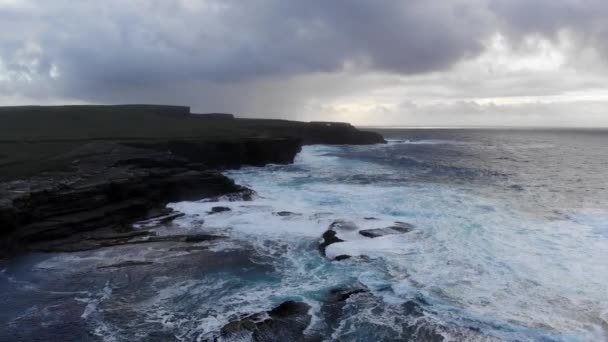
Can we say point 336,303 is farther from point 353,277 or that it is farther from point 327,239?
point 327,239

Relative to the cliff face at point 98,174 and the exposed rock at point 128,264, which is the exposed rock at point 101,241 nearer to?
the cliff face at point 98,174

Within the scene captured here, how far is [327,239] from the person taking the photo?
2322cm

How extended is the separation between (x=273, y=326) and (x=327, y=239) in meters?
9.73

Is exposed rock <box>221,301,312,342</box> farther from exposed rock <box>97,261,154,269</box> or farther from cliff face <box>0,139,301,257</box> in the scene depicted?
cliff face <box>0,139,301,257</box>

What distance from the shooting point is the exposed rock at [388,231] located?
24.0 metres

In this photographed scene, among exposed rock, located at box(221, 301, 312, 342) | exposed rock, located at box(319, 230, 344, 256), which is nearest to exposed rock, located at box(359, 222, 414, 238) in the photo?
exposed rock, located at box(319, 230, 344, 256)

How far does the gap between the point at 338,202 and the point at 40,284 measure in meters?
21.0

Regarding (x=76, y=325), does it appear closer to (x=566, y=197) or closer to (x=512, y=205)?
(x=512, y=205)

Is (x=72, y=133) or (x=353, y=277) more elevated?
(x=72, y=133)

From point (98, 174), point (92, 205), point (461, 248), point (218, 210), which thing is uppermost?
point (98, 174)

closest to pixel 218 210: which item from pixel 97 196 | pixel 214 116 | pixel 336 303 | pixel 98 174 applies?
pixel 97 196

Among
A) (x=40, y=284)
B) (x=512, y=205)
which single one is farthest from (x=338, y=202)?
(x=40, y=284)

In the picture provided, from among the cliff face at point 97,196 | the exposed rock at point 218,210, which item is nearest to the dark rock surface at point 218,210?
the exposed rock at point 218,210

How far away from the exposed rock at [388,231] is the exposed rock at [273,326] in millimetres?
9738
